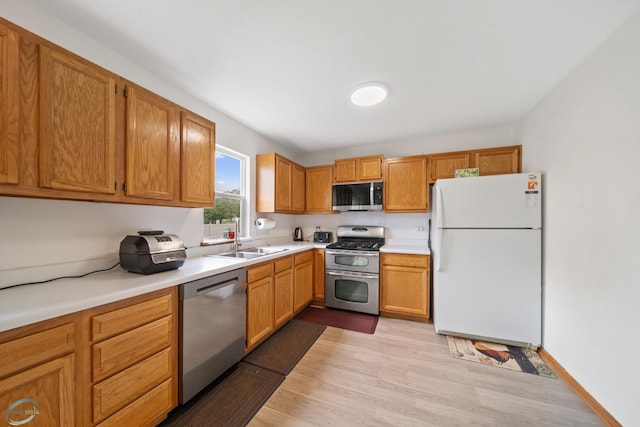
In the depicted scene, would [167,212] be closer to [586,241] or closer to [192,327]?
[192,327]

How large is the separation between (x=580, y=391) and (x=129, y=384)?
3000 mm

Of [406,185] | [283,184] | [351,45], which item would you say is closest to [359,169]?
[406,185]

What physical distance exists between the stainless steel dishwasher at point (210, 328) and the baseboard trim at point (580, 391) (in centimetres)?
255

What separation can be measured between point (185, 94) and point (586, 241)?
11.8 ft

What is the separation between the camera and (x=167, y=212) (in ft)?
6.59

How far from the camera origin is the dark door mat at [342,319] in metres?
2.67

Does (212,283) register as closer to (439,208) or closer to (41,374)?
(41,374)

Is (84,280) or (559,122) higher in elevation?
(559,122)

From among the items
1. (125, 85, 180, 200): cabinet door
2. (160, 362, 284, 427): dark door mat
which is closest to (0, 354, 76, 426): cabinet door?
(160, 362, 284, 427): dark door mat

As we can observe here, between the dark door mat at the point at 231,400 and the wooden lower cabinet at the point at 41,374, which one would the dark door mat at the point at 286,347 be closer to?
the dark door mat at the point at 231,400

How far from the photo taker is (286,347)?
223 centimetres

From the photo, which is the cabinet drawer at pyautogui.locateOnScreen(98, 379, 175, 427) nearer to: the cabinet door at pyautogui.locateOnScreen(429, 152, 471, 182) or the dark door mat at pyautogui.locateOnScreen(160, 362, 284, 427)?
the dark door mat at pyautogui.locateOnScreen(160, 362, 284, 427)

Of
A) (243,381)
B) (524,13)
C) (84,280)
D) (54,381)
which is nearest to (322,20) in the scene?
(524,13)

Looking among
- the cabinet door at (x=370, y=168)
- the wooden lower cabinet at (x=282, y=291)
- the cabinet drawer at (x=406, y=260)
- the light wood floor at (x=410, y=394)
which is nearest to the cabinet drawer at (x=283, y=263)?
the wooden lower cabinet at (x=282, y=291)
